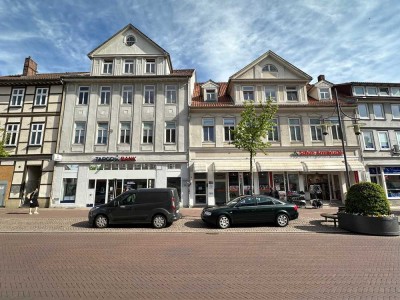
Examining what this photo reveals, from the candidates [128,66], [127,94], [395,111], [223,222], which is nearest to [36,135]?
[127,94]

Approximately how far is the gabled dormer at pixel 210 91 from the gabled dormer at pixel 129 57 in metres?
4.04

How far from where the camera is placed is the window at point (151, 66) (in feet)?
78.5

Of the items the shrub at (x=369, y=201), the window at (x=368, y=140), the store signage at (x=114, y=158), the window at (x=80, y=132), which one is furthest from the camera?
the window at (x=368, y=140)

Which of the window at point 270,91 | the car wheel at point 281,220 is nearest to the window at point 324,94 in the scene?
the window at point 270,91

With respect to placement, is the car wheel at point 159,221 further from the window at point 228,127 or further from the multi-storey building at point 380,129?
the multi-storey building at point 380,129

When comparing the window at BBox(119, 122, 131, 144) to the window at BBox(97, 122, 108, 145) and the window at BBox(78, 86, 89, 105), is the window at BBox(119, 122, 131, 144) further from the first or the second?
the window at BBox(78, 86, 89, 105)

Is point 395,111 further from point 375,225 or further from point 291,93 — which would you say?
point 375,225

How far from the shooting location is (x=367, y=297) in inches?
178

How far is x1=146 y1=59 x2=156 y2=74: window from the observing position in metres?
23.9

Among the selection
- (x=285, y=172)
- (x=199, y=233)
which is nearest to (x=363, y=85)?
(x=285, y=172)

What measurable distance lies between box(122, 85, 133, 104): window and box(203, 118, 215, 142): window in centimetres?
753

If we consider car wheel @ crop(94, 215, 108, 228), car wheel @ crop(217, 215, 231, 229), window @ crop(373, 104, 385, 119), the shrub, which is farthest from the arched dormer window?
car wheel @ crop(94, 215, 108, 228)

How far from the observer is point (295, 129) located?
22.8m

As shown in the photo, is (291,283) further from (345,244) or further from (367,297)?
(345,244)
